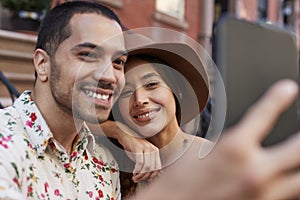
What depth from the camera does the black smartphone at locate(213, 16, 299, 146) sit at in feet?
2.60

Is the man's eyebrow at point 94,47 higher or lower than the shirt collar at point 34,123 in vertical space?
higher

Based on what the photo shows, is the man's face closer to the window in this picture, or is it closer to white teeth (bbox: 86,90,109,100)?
white teeth (bbox: 86,90,109,100)

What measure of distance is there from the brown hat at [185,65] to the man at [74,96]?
7 cm

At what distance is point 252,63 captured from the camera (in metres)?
0.83

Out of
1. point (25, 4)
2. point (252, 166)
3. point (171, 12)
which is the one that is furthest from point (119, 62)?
point (171, 12)

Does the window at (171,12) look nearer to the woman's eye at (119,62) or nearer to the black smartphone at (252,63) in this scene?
the woman's eye at (119,62)

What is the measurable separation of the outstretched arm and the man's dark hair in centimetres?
121

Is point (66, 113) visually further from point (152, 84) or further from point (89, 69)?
point (152, 84)

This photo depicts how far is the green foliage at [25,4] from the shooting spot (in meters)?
6.11

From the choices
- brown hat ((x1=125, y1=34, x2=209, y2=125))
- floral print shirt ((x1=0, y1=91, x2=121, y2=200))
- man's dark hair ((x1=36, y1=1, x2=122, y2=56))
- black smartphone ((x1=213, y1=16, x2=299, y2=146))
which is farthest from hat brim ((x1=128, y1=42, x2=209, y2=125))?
black smartphone ((x1=213, y1=16, x2=299, y2=146))

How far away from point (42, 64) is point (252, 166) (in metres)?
1.30

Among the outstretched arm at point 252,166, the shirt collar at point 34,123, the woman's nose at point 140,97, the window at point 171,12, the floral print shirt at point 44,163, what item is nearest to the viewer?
the outstretched arm at point 252,166

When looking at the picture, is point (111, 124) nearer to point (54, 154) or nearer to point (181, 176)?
point (54, 154)

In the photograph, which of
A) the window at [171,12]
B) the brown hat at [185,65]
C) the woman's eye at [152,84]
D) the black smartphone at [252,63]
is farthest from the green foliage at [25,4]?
the black smartphone at [252,63]
